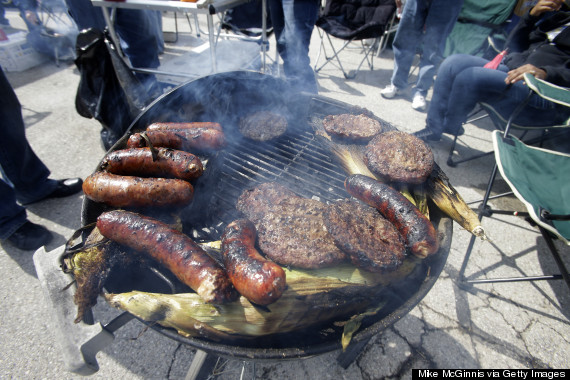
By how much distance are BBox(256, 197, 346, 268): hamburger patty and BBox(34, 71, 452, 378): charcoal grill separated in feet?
1.08

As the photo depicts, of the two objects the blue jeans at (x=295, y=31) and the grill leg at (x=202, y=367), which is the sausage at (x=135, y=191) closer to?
the grill leg at (x=202, y=367)

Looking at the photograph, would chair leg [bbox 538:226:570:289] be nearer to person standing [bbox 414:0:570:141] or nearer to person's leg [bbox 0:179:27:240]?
person standing [bbox 414:0:570:141]

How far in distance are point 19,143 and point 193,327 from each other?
3162 millimetres

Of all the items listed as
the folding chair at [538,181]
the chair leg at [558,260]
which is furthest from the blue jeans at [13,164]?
the chair leg at [558,260]

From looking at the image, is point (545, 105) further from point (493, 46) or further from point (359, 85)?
point (359, 85)

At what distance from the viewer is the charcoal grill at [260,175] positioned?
139cm

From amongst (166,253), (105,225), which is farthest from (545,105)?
(105,225)

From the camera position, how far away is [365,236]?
1626mm

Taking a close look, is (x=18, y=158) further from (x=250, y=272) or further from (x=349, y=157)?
(x=349, y=157)

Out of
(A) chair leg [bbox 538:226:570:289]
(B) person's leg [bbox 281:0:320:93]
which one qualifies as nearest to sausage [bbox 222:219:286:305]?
(A) chair leg [bbox 538:226:570:289]

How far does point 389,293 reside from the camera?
5.11ft

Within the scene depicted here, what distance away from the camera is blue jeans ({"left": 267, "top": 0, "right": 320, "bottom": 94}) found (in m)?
4.90

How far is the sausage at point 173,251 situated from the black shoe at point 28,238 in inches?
86.2

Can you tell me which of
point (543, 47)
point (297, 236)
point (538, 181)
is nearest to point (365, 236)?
point (297, 236)
